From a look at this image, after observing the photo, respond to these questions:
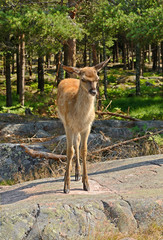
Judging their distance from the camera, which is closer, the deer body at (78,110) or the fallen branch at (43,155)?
the deer body at (78,110)

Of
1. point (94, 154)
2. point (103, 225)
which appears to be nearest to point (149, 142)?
point (94, 154)

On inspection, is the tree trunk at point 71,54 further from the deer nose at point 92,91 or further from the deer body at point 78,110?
the deer nose at point 92,91

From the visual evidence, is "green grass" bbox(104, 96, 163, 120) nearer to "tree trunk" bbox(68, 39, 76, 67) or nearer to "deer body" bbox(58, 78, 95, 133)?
"tree trunk" bbox(68, 39, 76, 67)

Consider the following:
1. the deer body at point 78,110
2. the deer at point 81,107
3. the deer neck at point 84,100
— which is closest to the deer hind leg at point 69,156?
the deer at point 81,107

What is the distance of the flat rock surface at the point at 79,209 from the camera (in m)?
4.46

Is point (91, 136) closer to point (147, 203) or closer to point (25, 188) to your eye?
point (25, 188)

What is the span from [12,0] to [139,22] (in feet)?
18.9

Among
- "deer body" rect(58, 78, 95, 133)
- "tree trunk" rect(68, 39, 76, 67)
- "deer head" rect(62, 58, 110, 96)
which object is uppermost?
"tree trunk" rect(68, 39, 76, 67)

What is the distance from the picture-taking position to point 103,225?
4.75 meters

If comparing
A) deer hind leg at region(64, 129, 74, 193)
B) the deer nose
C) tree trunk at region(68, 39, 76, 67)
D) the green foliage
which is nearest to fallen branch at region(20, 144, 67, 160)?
deer hind leg at region(64, 129, 74, 193)

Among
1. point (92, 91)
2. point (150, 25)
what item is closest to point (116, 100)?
point (150, 25)

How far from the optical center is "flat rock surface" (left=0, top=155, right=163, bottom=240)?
4.46 meters

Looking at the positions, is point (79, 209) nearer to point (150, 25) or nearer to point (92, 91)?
point (92, 91)

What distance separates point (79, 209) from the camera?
15.6 ft
